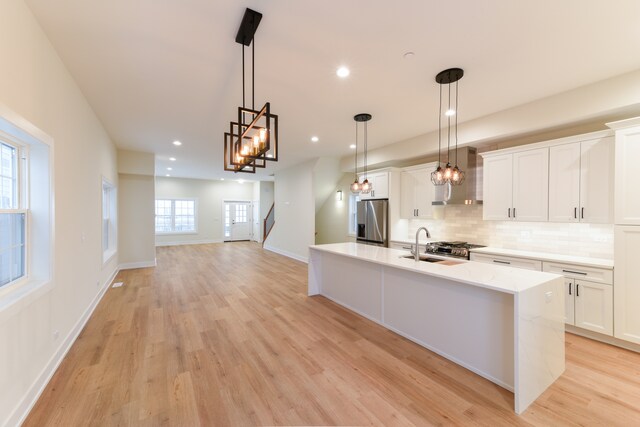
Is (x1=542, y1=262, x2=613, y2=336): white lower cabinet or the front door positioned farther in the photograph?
the front door

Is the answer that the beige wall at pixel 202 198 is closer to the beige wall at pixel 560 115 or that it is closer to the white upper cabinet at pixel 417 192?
the white upper cabinet at pixel 417 192

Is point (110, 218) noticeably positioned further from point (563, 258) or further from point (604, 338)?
point (604, 338)

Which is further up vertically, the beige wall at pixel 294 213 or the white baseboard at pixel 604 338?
the beige wall at pixel 294 213

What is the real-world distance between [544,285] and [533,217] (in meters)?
1.92

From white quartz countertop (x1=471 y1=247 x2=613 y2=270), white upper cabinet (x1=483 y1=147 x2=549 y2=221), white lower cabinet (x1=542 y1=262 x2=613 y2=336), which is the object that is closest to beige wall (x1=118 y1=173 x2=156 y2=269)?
white quartz countertop (x1=471 y1=247 x2=613 y2=270)

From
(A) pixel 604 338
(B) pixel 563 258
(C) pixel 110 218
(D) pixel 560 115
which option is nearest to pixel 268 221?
(C) pixel 110 218

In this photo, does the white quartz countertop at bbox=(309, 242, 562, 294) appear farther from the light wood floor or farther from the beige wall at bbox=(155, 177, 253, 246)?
the beige wall at bbox=(155, 177, 253, 246)

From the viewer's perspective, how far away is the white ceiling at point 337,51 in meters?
1.97

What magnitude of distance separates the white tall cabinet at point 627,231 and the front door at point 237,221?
1182 cm

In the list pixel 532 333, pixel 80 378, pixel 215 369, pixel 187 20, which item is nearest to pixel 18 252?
pixel 80 378

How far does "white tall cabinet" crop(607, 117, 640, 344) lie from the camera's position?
2746 millimetres

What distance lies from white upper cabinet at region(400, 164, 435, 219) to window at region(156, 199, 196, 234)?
9.16m

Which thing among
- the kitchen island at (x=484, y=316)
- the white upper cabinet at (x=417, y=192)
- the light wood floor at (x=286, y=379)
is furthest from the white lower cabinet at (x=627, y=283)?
the white upper cabinet at (x=417, y=192)

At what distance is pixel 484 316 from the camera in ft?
7.77
